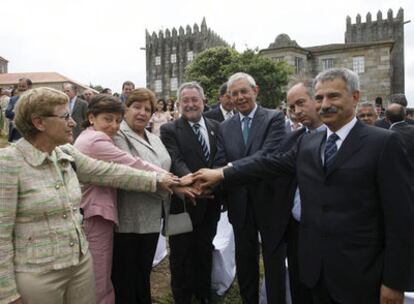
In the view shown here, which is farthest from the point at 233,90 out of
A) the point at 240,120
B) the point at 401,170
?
the point at 401,170

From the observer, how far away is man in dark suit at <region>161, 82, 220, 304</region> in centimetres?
426

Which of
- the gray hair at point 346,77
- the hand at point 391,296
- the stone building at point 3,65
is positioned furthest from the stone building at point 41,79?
the hand at point 391,296

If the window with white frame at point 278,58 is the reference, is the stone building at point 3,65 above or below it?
above

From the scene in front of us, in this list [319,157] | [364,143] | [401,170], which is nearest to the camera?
[401,170]

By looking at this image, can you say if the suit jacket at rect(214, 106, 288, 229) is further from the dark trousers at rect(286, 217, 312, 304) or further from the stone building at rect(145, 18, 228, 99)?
the stone building at rect(145, 18, 228, 99)

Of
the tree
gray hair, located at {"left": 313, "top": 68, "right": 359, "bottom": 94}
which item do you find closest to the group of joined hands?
gray hair, located at {"left": 313, "top": 68, "right": 359, "bottom": 94}

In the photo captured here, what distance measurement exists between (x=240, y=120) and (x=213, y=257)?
6.37 feet

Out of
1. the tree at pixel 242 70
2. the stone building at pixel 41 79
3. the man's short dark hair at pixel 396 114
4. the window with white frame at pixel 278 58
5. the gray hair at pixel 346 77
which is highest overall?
the stone building at pixel 41 79

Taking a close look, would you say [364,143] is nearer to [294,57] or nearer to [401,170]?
[401,170]

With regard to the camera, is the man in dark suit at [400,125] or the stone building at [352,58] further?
the stone building at [352,58]

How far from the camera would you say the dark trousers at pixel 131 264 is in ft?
11.8

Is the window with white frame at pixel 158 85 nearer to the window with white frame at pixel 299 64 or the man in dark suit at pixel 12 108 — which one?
the window with white frame at pixel 299 64

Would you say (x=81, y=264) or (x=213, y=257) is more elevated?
(x=81, y=264)

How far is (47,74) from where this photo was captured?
236ft
